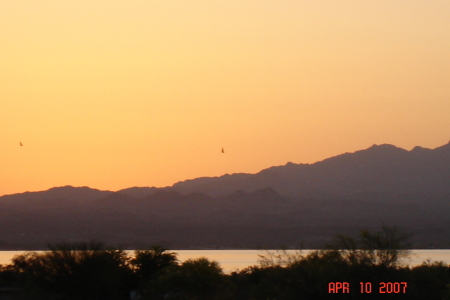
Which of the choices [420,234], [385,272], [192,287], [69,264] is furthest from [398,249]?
[420,234]

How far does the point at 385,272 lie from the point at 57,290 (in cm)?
1407

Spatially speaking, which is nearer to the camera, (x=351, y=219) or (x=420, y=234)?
(x=420, y=234)

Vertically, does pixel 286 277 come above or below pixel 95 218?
below

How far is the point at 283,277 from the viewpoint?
106ft

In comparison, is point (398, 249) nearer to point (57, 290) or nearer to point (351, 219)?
point (57, 290)

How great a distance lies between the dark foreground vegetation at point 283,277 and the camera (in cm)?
2956

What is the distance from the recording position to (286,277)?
32062mm

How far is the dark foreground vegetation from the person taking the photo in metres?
29.6

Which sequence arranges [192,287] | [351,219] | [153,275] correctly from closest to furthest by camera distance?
[192,287] → [153,275] → [351,219]

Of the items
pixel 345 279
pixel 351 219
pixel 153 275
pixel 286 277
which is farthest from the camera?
pixel 351 219

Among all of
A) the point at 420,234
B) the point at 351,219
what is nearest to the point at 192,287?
the point at 420,234

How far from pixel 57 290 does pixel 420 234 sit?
13331 cm

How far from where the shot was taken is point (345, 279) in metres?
29.5

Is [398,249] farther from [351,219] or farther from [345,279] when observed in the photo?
[351,219]
